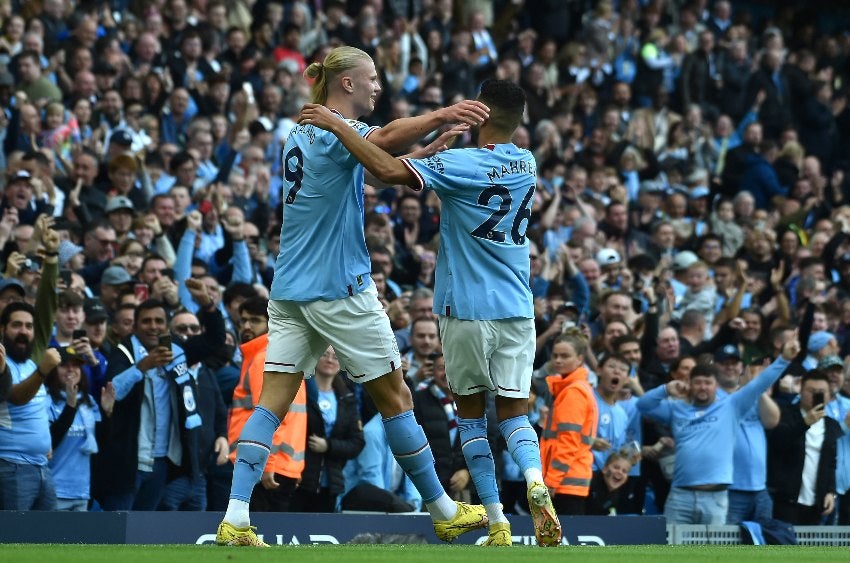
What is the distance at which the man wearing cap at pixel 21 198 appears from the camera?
48.3 feet

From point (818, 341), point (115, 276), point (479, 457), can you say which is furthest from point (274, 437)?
point (818, 341)

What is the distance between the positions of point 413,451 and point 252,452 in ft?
2.95

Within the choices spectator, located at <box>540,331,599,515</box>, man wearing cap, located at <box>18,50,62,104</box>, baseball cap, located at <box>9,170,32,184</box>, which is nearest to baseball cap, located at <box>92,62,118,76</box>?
man wearing cap, located at <box>18,50,62,104</box>

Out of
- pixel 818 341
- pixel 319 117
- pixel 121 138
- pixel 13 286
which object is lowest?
pixel 818 341

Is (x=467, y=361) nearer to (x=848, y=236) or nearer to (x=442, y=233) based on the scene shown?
(x=442, y=233)

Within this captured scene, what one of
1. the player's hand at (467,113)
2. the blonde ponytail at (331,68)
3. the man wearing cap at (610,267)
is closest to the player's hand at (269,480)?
the blonde ponytail at (331,68)

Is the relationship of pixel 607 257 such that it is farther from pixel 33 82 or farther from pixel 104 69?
pixel 33 82

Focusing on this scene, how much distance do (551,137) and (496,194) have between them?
43.6 feet

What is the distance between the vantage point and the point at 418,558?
755cm

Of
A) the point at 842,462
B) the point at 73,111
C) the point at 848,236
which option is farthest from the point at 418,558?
the point at 848,236

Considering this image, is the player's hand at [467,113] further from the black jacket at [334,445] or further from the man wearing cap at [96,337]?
the man wearing cap at [96,337]

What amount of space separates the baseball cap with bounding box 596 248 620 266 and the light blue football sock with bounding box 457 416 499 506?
905 centimetres

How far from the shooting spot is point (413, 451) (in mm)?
8703

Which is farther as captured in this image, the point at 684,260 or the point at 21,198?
the point at 684,260
